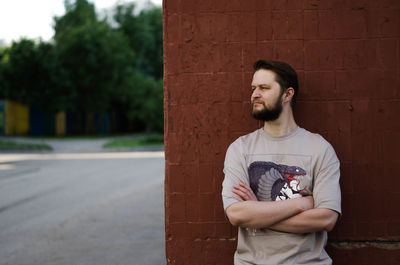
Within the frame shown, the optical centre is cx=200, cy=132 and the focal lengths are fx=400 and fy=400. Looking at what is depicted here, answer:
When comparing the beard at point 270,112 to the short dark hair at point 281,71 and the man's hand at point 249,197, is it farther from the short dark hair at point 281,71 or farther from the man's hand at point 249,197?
the man's hand at point 249,197

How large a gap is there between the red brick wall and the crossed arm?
850mm

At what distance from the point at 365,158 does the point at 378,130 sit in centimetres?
25

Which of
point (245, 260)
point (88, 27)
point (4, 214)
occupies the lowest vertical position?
point (4, 214)

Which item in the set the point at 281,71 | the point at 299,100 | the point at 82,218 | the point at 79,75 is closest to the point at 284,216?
the point at 281,71

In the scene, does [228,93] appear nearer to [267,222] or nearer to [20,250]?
[267,222]

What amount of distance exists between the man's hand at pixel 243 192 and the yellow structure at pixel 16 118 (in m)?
34.1

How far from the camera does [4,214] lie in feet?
21.4

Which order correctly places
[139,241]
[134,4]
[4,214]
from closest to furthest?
1. [139,241]
2. [4,214]
3. [134,4]

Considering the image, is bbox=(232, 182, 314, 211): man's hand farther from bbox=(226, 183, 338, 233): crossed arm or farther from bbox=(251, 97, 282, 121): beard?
bbox=(251, 97, 282, 121): beard

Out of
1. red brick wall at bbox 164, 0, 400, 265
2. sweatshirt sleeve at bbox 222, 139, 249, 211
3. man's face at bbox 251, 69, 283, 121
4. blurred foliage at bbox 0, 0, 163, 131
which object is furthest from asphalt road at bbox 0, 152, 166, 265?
blurred foliage at bbox 0, 0, 163, 131

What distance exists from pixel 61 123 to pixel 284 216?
36564 mm

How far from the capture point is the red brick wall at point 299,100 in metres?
3.25

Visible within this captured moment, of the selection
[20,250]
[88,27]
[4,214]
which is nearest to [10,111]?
[88,27]

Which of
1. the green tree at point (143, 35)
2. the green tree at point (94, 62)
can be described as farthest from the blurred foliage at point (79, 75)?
the green tree at point (143, 35)
